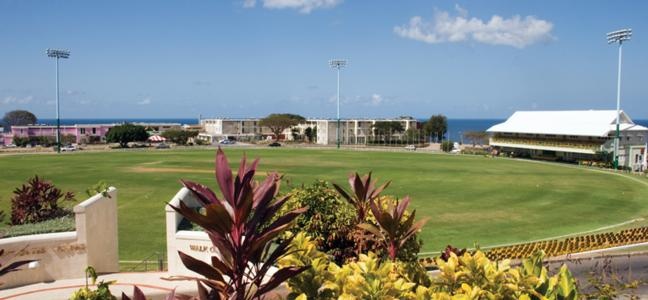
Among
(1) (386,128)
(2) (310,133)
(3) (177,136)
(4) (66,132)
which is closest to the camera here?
(3) (177,136)

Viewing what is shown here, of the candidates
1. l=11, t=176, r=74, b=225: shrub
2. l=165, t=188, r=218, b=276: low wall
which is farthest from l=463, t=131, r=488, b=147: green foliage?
l=11, t=176, r=74, b=225: shrub

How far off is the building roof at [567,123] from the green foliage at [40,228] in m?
63.3

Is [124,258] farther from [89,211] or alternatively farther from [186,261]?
[186,261]

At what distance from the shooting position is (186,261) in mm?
3244

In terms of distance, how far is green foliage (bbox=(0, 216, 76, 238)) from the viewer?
506 inches

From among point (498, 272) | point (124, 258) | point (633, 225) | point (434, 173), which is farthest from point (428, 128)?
point (498, 272)

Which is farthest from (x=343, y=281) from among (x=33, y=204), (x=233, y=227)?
(x=33, y=204)

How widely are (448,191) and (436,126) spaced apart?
96.2 meters

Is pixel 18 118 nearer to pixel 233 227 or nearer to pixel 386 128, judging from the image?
pixel 386 128

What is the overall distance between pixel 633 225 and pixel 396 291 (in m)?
27.1

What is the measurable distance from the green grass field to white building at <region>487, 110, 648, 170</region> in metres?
9.22

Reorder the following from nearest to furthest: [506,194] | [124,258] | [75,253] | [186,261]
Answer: [186,261], [75,253], [124,258], [506,194]

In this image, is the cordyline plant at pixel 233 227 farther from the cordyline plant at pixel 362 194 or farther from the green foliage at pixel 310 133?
the green foliage at pixel 310 133

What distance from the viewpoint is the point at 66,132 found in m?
128
